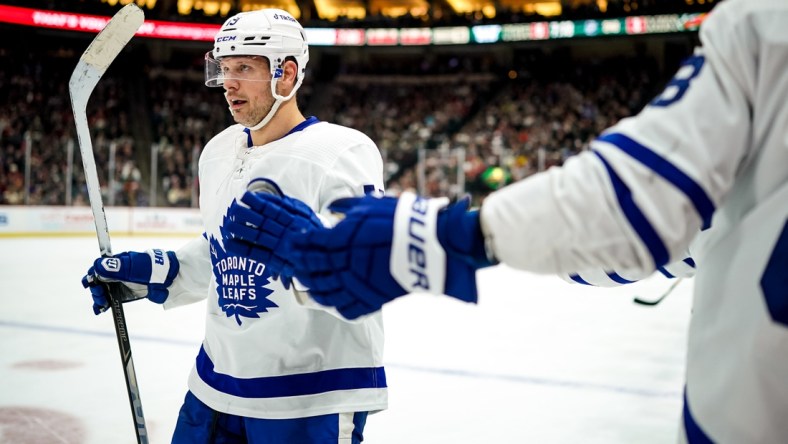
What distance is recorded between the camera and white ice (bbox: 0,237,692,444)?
98.2 inches

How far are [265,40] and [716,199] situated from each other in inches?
47.1

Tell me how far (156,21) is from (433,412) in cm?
1705

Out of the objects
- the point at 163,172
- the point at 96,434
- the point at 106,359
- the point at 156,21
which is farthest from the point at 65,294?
the point at 156,21

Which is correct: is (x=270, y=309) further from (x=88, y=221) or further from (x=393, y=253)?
(x=88, y=221)

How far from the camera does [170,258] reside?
66.9 inches

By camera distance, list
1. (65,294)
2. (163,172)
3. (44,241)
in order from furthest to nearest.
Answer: (163,172)
(44,241)
(65,294)

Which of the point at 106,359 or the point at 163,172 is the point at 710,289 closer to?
the point at 106,359

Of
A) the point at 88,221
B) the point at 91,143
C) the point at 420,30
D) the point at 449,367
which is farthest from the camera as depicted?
the point at 420,30

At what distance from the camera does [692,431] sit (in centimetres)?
70

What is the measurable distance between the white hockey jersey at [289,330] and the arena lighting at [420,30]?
606 inches

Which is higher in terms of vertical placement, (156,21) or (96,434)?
(156,21)

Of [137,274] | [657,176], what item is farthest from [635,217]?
[137,274]

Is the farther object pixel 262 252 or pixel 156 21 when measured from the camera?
pixel 156 21

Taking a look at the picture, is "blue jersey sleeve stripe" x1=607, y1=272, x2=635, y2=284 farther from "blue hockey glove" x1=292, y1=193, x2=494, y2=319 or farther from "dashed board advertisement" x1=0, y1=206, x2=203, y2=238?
"dashed board advertisement" x1=0, y1=206, x2=203, y2=238
